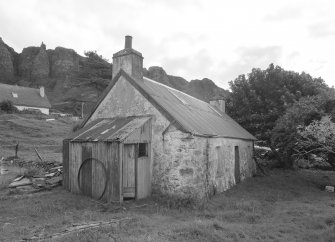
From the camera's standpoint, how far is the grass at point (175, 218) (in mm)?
7609

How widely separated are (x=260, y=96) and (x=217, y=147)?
40.4 feet

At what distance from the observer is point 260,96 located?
2447 cm

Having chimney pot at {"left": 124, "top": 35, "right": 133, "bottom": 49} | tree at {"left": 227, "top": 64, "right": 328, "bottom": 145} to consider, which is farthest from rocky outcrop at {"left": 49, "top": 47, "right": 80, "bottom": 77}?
chimney pot at {"left": 124, "top": 35, "right": 133, "bottom": 49}

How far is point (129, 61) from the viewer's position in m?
13.4

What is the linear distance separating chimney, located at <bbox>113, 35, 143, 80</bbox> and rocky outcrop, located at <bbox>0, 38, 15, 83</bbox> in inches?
3088

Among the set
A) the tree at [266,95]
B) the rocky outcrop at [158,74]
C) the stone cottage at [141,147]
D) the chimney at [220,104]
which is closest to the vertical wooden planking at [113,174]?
the stone cottage at [141,147]

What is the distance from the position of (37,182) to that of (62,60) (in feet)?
270

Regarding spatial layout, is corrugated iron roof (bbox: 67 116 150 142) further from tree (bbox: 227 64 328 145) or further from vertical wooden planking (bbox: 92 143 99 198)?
tree (bbox: 227 64 328 145)

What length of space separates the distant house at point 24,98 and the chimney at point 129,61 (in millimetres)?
37138

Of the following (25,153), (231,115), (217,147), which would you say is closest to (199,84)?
(231,115)

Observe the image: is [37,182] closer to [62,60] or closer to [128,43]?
[128,43]

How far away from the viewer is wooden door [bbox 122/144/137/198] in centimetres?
1091

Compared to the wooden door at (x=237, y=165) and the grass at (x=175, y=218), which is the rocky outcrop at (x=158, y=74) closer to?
the wooden door at (x=237, y=165)

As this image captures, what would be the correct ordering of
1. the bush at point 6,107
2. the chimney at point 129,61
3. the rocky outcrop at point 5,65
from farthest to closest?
1. the rocky outcrop at point 5,65
2. the bush at point 6,107
3. the chimney at point 129,61
